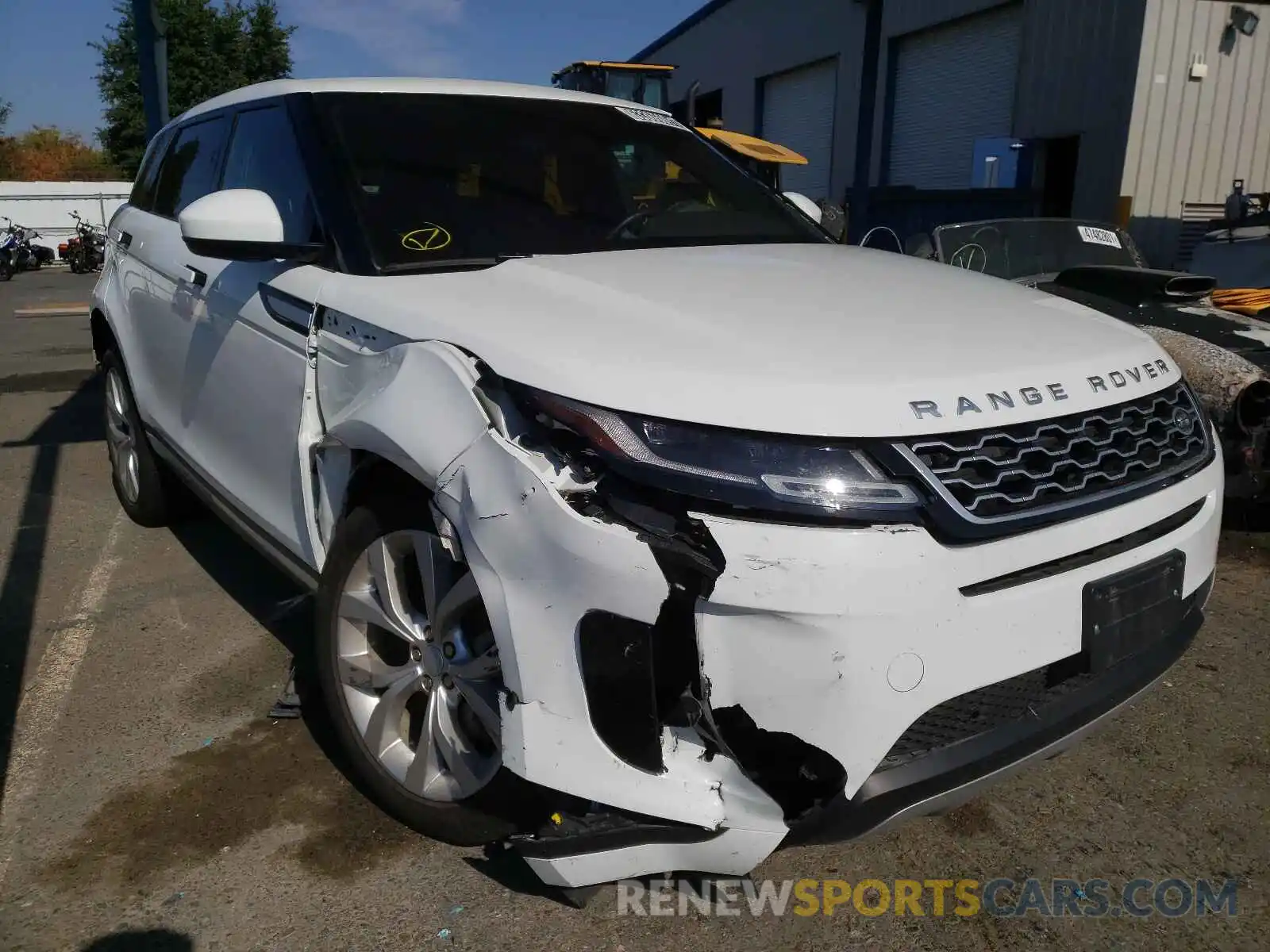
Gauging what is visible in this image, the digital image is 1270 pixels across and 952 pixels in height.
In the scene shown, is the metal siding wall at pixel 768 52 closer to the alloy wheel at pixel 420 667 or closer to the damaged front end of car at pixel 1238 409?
the damaged front end of car at pixel 1238 409

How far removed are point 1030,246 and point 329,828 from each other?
4.18m

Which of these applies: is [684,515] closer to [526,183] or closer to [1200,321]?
[526,183]

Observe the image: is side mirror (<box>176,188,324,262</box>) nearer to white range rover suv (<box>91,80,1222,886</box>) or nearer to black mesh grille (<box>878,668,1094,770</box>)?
white range rover suv (<box>91,80,1222,886</box>)

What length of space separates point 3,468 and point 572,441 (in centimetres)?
548

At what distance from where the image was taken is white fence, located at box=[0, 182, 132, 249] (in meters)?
31.6

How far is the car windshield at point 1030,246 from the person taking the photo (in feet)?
15.8

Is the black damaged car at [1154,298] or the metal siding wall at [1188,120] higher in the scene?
the metal siding wall at [1188,120]

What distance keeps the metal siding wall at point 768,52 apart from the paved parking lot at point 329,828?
17.6 meters

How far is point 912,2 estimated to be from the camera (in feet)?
56.0

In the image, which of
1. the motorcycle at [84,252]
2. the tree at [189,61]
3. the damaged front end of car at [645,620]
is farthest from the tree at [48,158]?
the damaged front end of car at [645,620]

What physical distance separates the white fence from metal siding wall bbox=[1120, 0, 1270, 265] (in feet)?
96.3

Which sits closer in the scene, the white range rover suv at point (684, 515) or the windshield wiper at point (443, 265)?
the white range rover suv at point (684, 515)

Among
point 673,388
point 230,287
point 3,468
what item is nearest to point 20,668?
point 230,287

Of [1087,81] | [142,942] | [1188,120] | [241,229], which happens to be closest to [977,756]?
[142,942]
